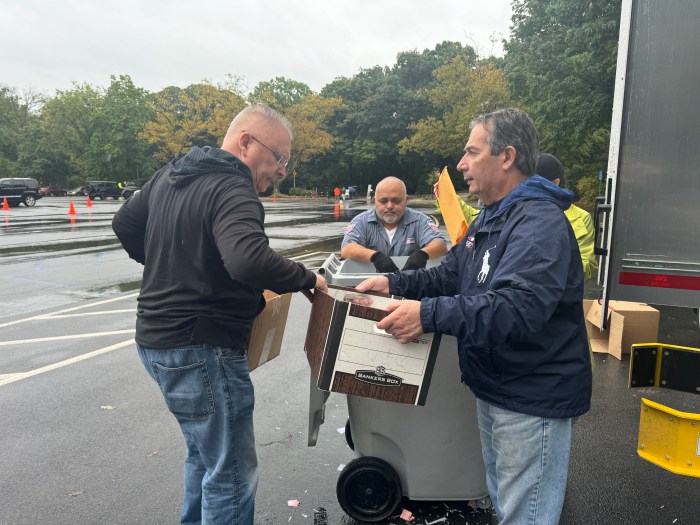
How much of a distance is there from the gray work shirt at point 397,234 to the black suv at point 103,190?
4667cm

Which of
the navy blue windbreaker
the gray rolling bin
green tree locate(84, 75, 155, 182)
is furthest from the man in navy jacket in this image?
green tree locate(84, 75, 155, 182)

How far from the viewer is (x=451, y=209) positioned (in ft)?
10.1

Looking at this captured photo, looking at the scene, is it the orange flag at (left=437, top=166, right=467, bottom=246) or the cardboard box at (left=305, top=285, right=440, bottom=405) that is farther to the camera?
the orange flag at (left=437, top=166, right=467, bottom=246)

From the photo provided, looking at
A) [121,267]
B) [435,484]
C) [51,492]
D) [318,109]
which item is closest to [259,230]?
[435,484]

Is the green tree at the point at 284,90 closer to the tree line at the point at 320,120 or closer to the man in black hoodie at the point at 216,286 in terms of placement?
the tree line at the point at 320,120

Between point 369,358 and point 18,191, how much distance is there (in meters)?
36.1

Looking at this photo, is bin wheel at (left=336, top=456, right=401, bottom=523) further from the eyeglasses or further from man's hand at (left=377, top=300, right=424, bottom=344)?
the eyeglasses

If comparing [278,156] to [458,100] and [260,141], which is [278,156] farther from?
[458,100]

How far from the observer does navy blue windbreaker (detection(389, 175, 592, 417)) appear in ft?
5.28

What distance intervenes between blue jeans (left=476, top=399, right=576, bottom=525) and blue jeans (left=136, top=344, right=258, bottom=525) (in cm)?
103

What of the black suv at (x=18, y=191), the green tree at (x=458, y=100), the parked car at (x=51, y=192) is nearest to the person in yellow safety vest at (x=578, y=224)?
the green tree at (x=458, y=100)

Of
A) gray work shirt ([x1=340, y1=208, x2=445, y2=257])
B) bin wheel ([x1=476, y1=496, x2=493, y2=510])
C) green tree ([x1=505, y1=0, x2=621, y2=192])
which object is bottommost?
bin wheel ([x1=476, y1=496, x2=493, y2=510])

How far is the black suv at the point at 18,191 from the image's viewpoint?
30.8 meters

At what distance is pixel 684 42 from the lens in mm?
2244
